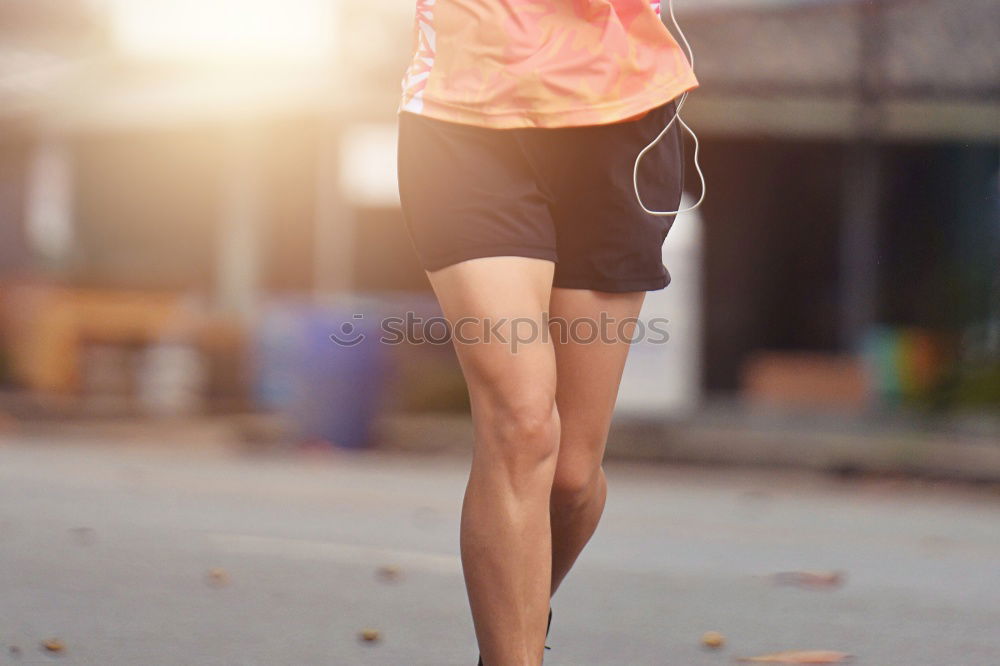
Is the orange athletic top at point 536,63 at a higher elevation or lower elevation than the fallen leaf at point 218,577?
higher

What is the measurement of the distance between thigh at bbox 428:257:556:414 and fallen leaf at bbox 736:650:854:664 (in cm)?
141

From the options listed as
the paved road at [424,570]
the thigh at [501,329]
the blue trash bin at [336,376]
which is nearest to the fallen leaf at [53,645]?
the paved road at [424,570]

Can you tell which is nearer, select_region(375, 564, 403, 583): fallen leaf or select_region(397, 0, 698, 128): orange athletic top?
select_region(397, 0, 698, 128): orange athletic top

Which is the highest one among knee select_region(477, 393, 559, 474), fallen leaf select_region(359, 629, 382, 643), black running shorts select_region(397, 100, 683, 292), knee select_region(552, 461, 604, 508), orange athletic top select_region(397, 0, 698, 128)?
orange athletic top select_region(397, 0, 698, 128)

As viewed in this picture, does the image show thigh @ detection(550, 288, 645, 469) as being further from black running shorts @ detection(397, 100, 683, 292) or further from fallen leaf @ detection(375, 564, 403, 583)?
fallen leaf @ detection(375, 564, 403, 583)

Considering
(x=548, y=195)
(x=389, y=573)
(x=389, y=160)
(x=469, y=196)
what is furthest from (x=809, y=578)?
(x=389, y=160)


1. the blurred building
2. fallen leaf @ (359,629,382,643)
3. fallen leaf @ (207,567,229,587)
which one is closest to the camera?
fallen leaf @ (359,629,382,643)

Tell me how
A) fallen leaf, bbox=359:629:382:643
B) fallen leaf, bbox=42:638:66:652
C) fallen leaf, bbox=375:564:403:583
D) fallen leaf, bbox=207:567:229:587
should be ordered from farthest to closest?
fallen leaf, bbox=375:564:403:583, fallen leaf, bbox=207:567:229:587, fallen leaf, bbox=359:629:382:643, fallen leaf, bbox=42:638:66:652

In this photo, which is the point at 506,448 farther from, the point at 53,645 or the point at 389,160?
the point at 389,160

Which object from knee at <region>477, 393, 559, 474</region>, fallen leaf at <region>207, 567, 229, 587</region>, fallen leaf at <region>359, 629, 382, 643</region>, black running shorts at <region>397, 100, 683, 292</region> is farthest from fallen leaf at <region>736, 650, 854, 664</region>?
fallen leaf at <region>207, 567, 229, 587</region>

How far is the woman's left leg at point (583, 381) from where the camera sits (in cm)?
303

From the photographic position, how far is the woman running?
9.14 ft

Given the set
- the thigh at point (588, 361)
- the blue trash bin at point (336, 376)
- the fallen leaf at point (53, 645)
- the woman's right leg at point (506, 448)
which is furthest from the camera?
the blue trash bin at point (336, 376)
